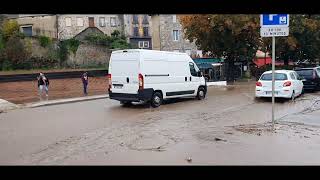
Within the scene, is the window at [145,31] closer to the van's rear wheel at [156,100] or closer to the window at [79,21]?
the window at [79,21]

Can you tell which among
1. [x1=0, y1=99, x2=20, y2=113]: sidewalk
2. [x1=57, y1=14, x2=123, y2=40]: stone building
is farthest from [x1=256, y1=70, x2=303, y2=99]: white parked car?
[x1=57, y1=14, x2=123, y2=40]: stone building

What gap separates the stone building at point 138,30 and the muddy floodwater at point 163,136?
2108 inches

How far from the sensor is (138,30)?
234 ft

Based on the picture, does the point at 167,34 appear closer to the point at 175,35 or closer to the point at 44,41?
the point at 175,35

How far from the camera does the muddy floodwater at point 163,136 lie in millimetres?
8219

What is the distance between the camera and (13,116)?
51.9 feet

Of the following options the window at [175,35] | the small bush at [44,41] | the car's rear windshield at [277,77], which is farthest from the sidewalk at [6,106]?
the window at [175,35]

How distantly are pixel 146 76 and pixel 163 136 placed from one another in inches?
246

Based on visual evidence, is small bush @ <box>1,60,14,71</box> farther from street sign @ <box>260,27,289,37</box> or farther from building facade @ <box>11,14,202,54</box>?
street sign @ <box>260,27,289,37</box>

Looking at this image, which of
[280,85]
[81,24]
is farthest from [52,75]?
[81,24]

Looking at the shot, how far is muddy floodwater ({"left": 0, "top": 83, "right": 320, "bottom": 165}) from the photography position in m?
8.22
